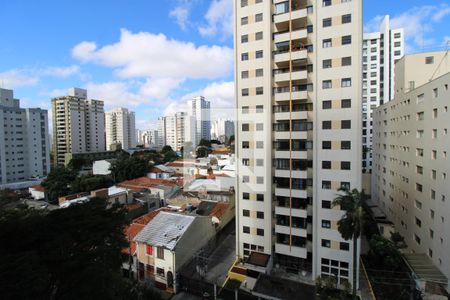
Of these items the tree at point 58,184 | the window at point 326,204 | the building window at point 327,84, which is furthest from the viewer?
the tree at point 58,184

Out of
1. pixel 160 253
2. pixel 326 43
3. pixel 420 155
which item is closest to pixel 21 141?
pixel 160 253

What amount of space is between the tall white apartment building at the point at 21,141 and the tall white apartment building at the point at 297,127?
49507 mm

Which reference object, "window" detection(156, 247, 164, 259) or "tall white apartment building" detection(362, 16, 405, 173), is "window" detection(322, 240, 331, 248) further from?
"tall white apartment building" detection(362, 16, 405, 173)

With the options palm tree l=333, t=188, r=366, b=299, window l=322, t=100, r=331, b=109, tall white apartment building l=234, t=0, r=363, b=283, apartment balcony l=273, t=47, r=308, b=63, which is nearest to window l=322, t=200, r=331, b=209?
tall white apartment building l=234, t=0, r=363, b=283

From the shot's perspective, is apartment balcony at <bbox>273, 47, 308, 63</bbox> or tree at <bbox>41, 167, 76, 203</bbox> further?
tree at <bbox>41, 167, 76, 203</bbox>

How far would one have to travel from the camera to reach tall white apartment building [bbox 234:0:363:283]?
13.6 metres

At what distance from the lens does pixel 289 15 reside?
14758 millimetres

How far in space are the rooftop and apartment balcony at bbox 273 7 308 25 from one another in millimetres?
14691

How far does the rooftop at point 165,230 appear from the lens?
13.9 meters

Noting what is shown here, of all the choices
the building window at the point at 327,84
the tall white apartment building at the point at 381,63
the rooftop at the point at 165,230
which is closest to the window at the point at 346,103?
the building window at the point at 327,84

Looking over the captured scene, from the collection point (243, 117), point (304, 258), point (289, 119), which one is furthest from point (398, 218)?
→ point (243, 117)

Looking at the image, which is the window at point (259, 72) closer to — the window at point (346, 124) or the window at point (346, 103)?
the window at point (346, 103)

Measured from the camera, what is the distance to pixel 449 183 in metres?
12.8

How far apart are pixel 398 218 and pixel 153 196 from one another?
25074 mm
